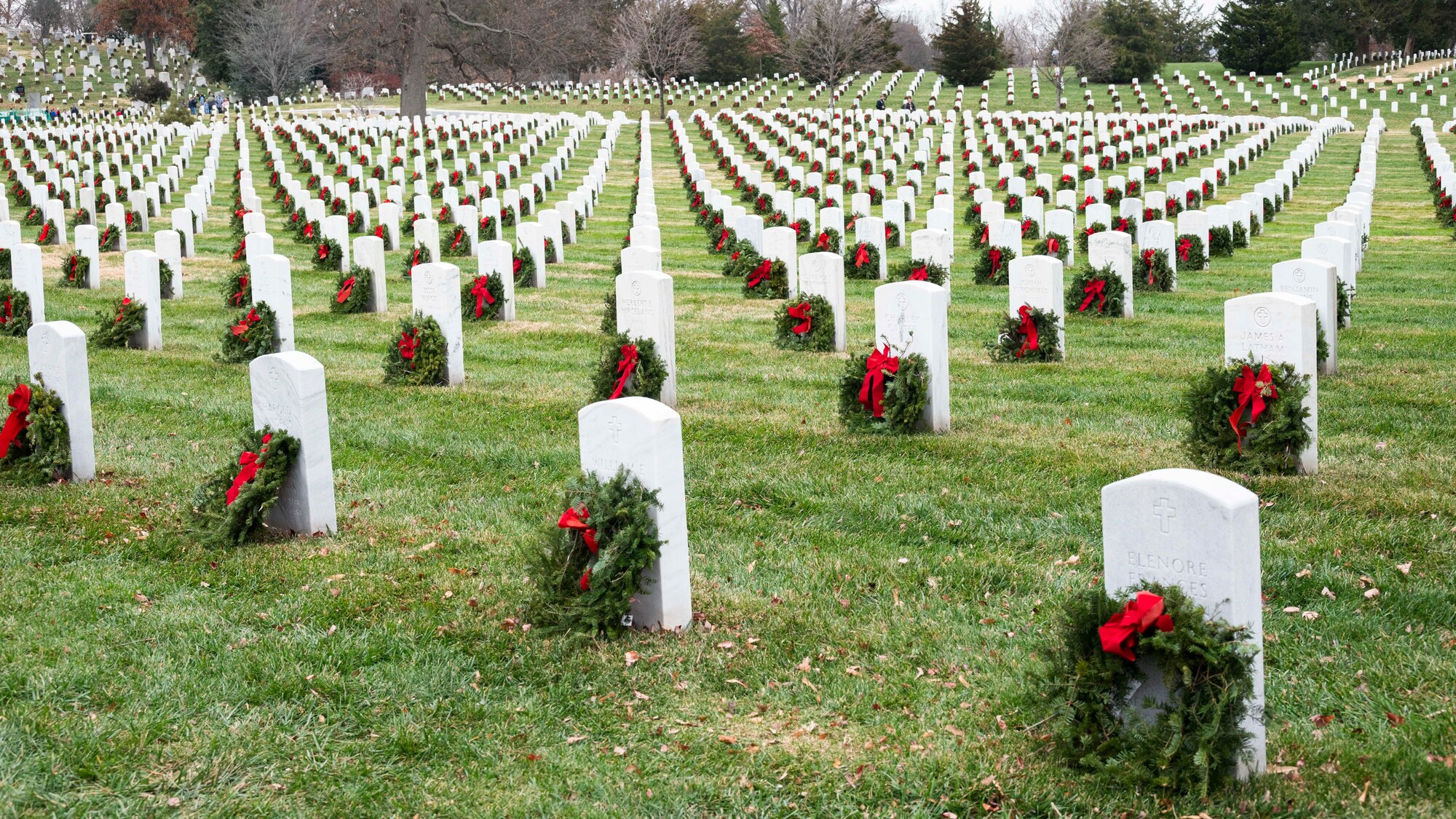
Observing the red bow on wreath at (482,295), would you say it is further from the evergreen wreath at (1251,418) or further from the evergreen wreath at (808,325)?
the evergreen wreath at (1251,418)

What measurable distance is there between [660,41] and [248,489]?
168 feet

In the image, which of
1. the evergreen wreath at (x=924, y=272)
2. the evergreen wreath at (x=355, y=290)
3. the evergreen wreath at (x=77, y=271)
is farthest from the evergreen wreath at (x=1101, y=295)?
the evergreen wreath at (x=77, y=271)

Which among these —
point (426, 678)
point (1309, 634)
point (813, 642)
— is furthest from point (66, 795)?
point (1309, 634)

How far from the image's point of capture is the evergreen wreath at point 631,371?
1045 centimetres

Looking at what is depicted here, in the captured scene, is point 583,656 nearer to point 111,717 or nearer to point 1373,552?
point 111,717

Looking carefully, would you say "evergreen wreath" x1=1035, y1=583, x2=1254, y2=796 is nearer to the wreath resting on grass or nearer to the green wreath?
the wreath resting on grass

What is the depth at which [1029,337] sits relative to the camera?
12188 millimetres

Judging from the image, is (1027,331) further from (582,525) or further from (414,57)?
(414,57)

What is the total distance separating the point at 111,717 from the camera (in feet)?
16.8

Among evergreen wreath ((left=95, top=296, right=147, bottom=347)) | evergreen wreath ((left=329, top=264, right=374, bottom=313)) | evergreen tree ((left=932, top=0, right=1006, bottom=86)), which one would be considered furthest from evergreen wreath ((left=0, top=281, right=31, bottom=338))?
evergreen tree ((left=932, top=0, right=1006, bottom=86))

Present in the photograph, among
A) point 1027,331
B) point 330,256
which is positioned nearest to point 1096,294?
point 1027,331

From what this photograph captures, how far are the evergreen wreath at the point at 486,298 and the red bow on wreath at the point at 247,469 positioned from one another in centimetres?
811

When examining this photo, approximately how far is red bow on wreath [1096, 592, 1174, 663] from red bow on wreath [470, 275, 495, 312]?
38.4ft

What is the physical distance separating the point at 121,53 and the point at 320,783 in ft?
311
